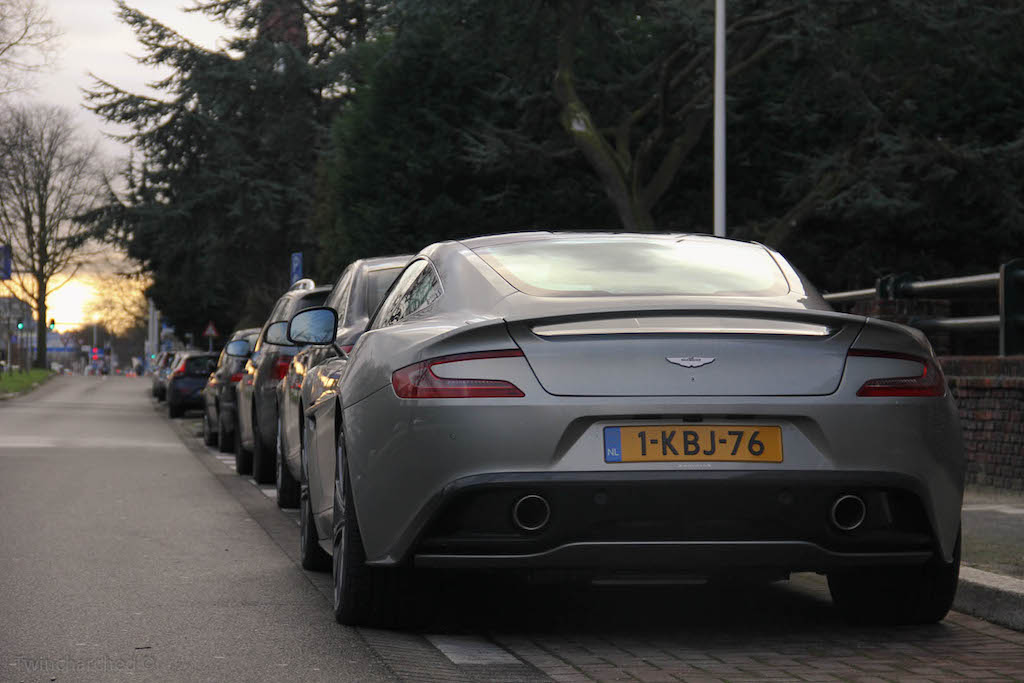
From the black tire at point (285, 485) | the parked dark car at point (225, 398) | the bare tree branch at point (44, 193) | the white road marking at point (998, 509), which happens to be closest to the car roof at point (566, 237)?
the white road marking at point (998, 509)

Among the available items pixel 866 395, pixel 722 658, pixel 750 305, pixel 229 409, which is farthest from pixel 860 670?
pixel 229 409

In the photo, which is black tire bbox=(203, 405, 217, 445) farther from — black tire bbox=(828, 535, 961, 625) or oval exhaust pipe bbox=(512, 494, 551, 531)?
oval exhaust pipe bbox=(512, 494, 551, 531)

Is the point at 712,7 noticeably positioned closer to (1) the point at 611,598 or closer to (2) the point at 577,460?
(1) the point at 611,598

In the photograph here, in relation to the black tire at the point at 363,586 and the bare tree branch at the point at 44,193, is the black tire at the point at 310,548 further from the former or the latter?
the bare tree branch at the point at 44,193

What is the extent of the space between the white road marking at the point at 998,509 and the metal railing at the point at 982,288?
161 centimetres

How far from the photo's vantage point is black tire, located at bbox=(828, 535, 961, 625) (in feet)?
19.8

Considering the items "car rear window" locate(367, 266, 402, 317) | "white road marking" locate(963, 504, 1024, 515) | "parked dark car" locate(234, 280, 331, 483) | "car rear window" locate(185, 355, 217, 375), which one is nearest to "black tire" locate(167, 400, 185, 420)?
"car rear window" locate(185, 355, 217, 375)

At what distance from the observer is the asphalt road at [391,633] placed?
5395 mm

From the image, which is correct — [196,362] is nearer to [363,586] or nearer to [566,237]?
[566,237]

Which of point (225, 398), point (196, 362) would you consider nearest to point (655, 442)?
point (225, 398)

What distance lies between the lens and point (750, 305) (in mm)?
5656

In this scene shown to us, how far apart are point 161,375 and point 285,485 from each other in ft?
113

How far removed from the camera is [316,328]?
7.77 meters

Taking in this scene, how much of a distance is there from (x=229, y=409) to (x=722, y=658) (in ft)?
47.0
